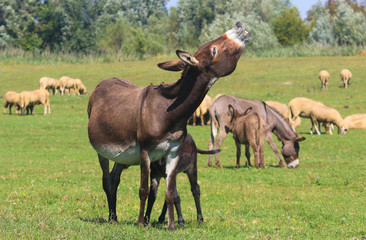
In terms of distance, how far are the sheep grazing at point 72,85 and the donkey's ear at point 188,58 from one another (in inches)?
1645

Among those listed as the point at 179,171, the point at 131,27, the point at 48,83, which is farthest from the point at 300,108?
the point at 131,27

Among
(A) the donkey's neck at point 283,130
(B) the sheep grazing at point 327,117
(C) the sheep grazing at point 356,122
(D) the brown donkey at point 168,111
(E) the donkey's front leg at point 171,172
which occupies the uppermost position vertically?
(D) the brown donkey at point 168,111

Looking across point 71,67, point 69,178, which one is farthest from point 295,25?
point 69,178

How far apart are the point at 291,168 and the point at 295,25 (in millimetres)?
86361

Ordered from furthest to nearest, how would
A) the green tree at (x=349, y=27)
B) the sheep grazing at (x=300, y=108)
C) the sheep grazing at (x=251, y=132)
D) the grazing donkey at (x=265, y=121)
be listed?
the green tree at (x=349, y=27) → the sheep grazing at (x=300, y=108) → the grazing donkey at (x=265, y=121) → the sheep grazing at (x=251, y=132)

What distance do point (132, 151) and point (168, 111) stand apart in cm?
80

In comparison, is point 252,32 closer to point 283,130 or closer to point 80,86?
point 80,86

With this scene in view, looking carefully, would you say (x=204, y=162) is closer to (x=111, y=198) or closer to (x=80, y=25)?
(x=111, y=198)

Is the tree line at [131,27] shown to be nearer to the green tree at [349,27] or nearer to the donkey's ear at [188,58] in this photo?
the green tree at [349,27]

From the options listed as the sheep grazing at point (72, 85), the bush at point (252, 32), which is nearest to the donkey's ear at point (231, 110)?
the sheep grazing at point (72, 85)

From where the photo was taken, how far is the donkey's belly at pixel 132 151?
24.7 ft

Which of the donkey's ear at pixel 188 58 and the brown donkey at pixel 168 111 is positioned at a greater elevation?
the donkey's ear at pixel 188 58

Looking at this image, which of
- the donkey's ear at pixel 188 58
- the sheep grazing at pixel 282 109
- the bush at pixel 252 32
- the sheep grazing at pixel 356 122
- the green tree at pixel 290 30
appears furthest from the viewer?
the green tree at pixel 290 30

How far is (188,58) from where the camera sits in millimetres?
7250
